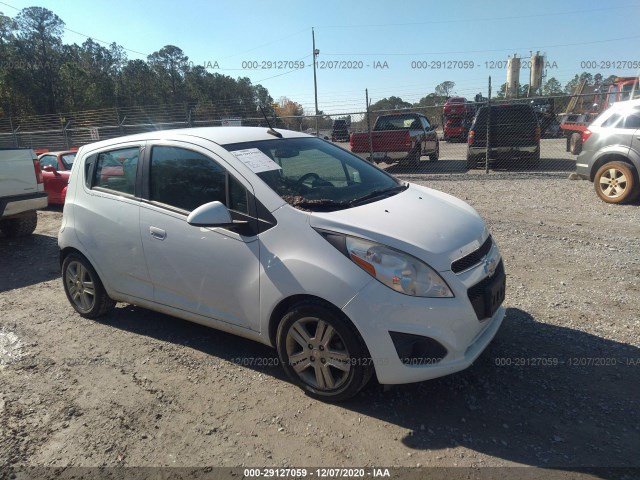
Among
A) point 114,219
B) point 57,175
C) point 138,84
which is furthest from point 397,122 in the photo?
point 138,84

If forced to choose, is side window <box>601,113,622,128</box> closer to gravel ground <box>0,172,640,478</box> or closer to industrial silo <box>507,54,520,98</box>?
gravel ground <box>0,172,640,478</box>

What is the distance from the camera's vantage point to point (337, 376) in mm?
2906

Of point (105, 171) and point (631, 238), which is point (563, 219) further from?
point (105, 171)

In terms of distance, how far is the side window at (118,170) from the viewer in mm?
3779

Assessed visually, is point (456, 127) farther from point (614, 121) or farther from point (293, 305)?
point (293, 305)

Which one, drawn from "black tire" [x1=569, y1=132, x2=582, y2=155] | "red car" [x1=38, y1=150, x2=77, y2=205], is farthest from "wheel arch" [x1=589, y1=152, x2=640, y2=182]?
"red car" [x1=38, y1=150, x2=77, y2=205]

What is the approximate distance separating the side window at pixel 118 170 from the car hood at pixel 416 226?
1.86m

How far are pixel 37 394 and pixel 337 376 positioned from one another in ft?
7.38

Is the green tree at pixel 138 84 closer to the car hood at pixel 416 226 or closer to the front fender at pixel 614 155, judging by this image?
the front fender at pixel 614 155

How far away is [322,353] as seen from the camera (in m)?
2.84

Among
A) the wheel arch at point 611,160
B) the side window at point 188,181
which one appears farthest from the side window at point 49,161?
the wheel arch at point 611,160

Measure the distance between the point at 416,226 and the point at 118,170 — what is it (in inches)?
106

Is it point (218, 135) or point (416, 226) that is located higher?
point (218, 135)

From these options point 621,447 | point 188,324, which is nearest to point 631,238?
point 621,447
